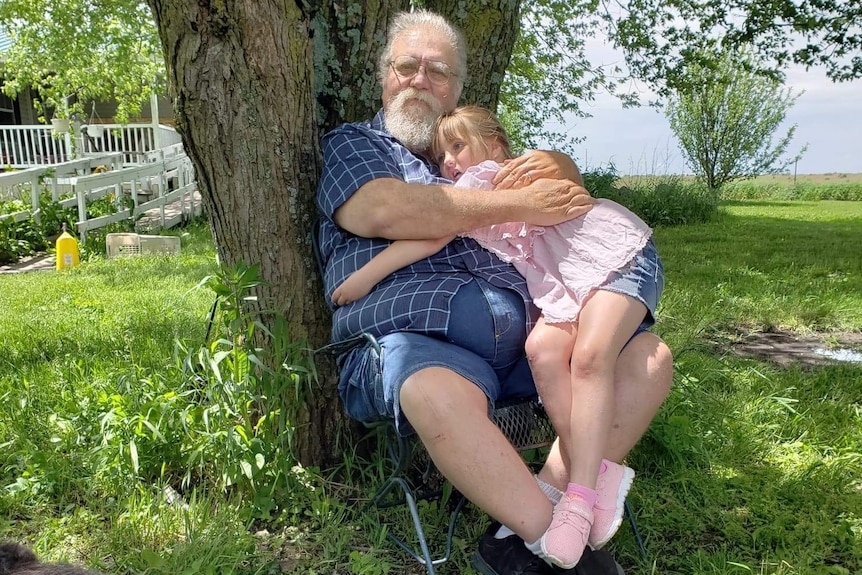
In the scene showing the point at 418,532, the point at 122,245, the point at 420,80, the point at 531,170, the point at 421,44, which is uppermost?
the point at 421,44

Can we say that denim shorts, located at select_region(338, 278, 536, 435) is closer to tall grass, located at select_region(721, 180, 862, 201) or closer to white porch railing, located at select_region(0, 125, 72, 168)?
white porch railing, located at select_region(0, 125, 72, 168)

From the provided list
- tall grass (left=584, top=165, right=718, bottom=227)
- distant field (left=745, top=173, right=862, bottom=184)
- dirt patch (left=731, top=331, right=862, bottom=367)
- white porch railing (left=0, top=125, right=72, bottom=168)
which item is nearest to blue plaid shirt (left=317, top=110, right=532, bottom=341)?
dirt patch (left=731, top=331, right=862, bottom=367)

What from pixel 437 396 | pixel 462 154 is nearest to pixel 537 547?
pixel 437 396

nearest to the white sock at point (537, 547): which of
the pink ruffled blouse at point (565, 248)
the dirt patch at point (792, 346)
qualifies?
the pink ruffled blouse at point (565, 248)

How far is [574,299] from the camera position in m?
1.98

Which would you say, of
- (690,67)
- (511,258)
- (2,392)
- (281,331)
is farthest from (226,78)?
(690,67)

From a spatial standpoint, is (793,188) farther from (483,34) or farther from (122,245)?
(483,34)

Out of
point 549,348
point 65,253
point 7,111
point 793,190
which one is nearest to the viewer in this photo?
point 549,348

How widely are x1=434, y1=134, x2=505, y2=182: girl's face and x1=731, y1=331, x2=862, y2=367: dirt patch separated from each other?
2.46 m

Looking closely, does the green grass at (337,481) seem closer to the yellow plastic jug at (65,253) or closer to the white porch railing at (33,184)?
the yellow plastic jug at (65,253)

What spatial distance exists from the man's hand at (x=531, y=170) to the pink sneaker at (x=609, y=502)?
920mm

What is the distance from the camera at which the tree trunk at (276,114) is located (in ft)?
6.72

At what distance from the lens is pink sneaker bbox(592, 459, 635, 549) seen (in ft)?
5.59

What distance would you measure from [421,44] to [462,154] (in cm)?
44
